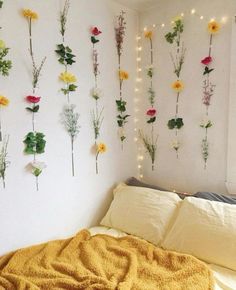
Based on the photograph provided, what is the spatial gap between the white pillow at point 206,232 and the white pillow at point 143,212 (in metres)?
0.09

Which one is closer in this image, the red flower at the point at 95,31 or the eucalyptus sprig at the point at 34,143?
the eucalyptus sprig at the point at 34,143

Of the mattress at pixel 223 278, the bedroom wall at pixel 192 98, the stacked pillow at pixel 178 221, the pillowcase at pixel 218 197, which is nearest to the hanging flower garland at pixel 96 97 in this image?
the stacked pillow at pixel 178 221

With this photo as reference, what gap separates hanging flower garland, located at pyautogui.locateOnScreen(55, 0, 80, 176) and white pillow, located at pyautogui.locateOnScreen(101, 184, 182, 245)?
455 mm

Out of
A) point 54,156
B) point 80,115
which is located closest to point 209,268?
point 54,156

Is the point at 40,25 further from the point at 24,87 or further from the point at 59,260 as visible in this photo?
the point at 59,260

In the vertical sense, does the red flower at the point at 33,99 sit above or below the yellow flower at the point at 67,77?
below

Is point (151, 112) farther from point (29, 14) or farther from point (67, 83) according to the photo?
point (29, 14)

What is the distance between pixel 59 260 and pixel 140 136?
1.30 m

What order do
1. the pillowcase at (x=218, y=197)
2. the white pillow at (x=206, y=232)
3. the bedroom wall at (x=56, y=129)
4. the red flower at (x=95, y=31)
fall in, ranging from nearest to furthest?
the white pillow at (x=206, y=232) < the bedroom wall at (x=56, y=129) < the pillowcase at (x=218, y=197) < the red flower at (x=95, y=31)

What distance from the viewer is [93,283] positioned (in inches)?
54.1

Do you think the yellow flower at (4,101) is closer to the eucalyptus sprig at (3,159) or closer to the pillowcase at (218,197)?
the eucalyptus sprig at (3,159)

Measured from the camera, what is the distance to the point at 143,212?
1977 mm

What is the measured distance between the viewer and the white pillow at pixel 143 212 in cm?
189

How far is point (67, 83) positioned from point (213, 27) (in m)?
1.13
